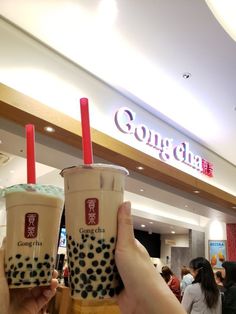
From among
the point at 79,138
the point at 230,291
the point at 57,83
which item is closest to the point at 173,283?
the point at 230,291

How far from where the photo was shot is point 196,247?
430 inches

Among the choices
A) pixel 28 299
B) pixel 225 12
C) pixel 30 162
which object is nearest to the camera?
pixel 30 162

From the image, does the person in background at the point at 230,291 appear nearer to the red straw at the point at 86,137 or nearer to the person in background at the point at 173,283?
the red straw at the point at 86,137

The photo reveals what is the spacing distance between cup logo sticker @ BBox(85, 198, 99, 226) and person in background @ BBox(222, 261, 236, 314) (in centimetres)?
288

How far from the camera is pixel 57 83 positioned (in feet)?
12.8

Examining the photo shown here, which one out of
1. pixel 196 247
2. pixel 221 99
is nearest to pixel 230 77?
pixel 221 99

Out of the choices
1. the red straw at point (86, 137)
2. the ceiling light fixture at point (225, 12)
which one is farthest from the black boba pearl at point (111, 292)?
the ceiling light fixture at point (225, 12)

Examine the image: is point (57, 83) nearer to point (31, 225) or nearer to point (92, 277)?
point (31, 225)

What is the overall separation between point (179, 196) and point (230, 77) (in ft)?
8.87

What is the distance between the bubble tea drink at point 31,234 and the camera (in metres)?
0.71

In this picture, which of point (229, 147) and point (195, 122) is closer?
point (195, 122)

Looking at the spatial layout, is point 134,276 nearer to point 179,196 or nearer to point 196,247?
point 179,196

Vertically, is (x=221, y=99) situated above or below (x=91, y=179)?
above

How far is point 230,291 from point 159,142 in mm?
2730
